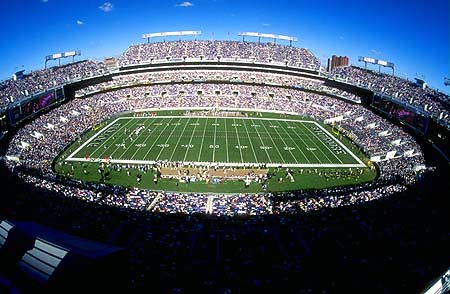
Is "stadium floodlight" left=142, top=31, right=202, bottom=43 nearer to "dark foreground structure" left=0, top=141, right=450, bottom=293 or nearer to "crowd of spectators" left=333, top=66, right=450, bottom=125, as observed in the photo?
"crowd of spectators" left=333, top=66, right=450, bottom=125

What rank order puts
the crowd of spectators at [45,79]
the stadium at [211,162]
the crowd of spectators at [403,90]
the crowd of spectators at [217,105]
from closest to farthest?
1. the stadium at [211,162]
2. the crowd of spectators at [217,105]
3. the crowd of spectators at [403,90]
4. the crowd of spectators at [45,79]

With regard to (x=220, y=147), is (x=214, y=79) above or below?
above

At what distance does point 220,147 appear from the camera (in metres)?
43.8

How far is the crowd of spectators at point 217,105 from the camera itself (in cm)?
2533

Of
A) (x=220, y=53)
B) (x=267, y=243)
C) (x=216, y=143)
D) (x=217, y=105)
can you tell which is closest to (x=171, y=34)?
(x=220, y=53)

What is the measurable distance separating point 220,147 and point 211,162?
5373 millimetres

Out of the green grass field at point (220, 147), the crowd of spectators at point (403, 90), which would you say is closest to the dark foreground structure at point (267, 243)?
the green grass field at point (220, 147)

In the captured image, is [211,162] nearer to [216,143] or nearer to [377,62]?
[216,143]

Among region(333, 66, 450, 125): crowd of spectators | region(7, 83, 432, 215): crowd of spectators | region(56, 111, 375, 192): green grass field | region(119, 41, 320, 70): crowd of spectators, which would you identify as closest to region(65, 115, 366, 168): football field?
region(56, 111, 375, 192): green grass field

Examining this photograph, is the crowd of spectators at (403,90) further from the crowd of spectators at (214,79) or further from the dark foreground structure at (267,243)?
the dark foreground structure at (267,243)

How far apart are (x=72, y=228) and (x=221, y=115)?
43.7m

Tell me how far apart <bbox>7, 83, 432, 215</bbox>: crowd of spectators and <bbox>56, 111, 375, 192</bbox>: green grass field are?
8.47ft

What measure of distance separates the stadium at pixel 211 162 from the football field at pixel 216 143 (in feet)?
1.08

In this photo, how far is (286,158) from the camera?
134 feet
